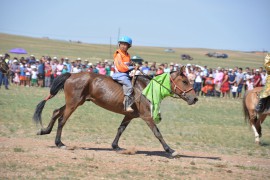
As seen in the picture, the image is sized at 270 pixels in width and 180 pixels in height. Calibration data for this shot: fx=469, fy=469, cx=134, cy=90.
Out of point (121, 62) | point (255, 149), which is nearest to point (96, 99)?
point (121, 62)

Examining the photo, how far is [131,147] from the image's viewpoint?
12.5 m

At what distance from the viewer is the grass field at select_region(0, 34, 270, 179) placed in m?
9.13

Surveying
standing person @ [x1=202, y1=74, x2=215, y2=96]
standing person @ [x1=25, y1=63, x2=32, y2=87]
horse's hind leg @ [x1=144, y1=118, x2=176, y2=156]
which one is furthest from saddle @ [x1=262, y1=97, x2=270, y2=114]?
standing person @ [x1=25, y1=63, x2=32, y2=87]

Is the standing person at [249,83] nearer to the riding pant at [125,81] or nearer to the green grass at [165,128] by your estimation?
the green grass at [165,128]

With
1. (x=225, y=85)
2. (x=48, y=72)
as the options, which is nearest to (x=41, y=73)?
(x=48, y=72)

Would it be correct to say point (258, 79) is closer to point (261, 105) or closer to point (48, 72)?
point (48, 72)

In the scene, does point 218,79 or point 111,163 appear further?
point 218,79

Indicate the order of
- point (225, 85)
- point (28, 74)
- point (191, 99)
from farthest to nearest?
point (28, 74) → point (225, 85) → point (191, 99)

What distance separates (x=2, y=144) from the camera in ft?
37.3

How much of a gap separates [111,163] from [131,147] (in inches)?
106

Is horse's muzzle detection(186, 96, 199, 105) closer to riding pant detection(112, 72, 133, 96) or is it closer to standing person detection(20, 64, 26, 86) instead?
riding pant detection(112, 72, 133, 96)

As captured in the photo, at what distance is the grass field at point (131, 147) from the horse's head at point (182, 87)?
861mm

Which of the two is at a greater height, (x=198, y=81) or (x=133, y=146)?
(x=198, y=81)

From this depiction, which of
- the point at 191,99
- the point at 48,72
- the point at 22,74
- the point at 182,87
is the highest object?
the point at 182,87
